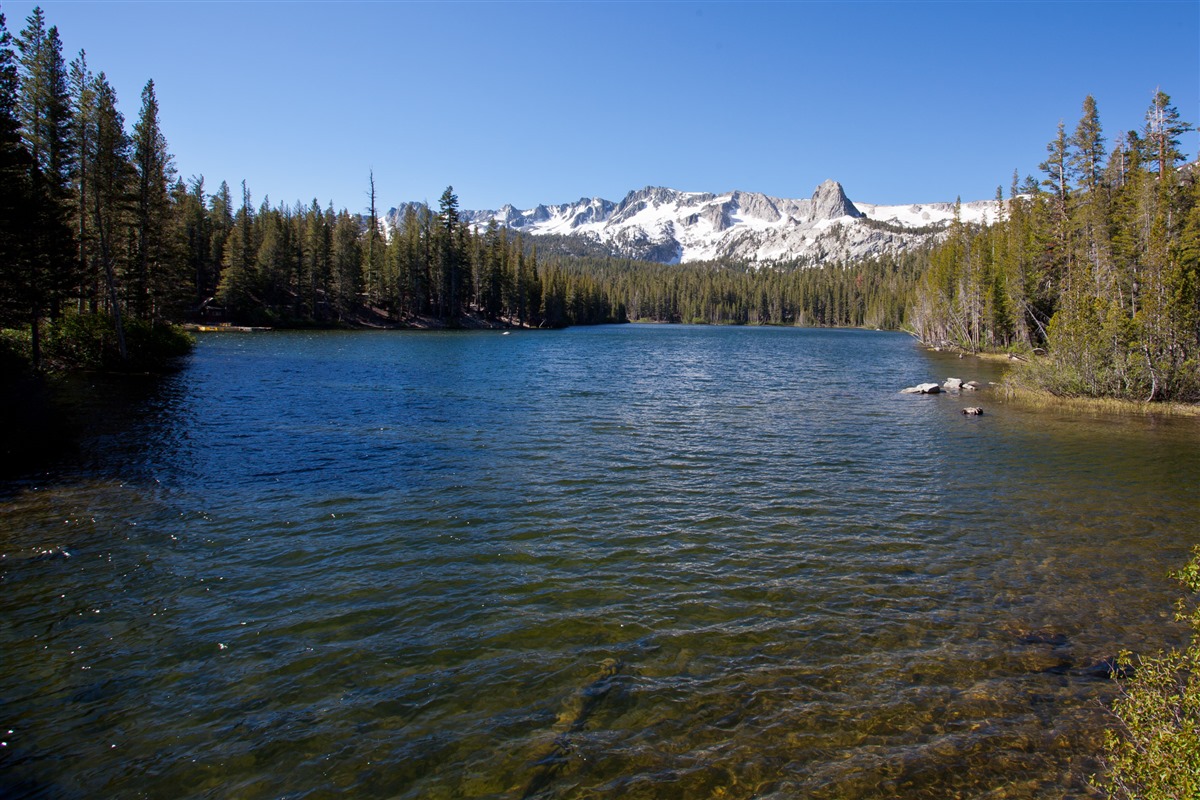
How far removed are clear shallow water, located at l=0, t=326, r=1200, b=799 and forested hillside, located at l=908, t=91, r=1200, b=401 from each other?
1364 centimetres

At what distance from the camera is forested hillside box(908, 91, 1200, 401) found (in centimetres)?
3139

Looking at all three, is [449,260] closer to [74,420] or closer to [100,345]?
[100,345]

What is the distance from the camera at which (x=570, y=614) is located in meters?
9.88

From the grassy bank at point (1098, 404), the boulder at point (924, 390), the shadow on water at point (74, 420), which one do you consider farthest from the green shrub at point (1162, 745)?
the boulder at point (924, 390)

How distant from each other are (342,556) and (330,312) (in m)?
103

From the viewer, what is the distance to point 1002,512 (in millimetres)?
15438

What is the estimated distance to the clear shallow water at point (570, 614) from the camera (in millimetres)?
6645

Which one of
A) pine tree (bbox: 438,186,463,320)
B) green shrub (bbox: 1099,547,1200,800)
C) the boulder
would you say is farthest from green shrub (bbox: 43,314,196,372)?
pine tree (bbox: 438,186,463,320)

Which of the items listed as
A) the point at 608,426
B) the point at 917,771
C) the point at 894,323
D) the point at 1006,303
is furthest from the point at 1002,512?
the point at 894,323

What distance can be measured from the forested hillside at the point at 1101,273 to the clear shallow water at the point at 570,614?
44.8ft

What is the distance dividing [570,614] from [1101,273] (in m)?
47.9

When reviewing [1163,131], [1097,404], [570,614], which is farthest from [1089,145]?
[570,614]

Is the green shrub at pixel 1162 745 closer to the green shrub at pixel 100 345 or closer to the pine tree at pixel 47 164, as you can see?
the pine tree at pixel 47 164

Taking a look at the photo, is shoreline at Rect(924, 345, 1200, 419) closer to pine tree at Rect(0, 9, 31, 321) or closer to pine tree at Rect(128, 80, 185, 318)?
pine tree at Rect(0, 9, 31, 321)
